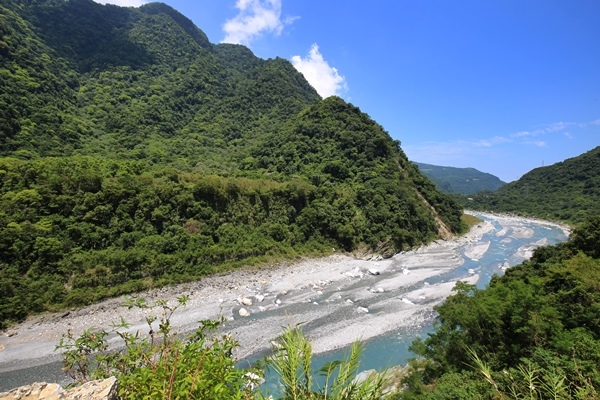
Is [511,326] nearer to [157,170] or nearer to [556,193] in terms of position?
[157,170]

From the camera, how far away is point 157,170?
33.2 meters

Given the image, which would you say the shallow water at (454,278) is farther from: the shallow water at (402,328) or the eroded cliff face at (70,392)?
the eroded cliff face at (70,392)

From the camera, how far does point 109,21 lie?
281 ft

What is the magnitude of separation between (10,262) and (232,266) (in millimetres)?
15790

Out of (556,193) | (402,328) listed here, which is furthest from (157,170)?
(556,193)

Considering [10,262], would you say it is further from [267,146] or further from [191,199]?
[267,146]

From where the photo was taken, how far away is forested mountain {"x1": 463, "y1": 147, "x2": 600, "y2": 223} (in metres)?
79.4

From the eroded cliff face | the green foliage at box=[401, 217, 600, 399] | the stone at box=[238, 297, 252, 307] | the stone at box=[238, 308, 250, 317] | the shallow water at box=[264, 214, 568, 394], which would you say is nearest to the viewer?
the eroded cliff face

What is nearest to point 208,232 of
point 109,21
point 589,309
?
point 589,309

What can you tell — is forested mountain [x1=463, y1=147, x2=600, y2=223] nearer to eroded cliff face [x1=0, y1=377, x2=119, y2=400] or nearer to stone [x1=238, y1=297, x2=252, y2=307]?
stone [x1=238, y1=297, x2=252, y2=307]

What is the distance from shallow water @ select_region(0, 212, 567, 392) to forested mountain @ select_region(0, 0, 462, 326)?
5.66 metres

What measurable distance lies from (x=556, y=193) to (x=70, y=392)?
400 feet

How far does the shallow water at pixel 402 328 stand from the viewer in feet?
52.9

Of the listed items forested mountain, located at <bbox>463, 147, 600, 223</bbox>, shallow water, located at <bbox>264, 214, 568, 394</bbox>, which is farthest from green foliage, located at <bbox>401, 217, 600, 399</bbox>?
forested mountain, located at <bbox>463, 147, 600, 223</bbox>
